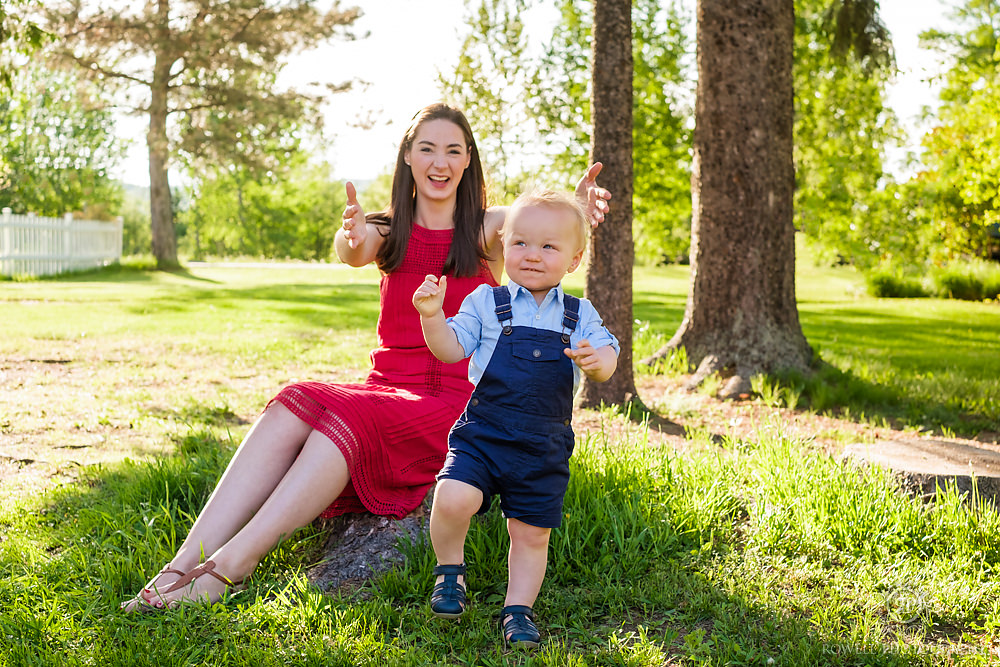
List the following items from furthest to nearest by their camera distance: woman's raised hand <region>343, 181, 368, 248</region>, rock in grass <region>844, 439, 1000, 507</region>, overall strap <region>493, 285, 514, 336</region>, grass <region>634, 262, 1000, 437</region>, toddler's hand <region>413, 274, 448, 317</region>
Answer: grass <region>634, 262, 1000, 437</region>, rock in grass <region>844, 439, 1000, 507</region>, woman's raised hand <region>343, 181, 368, 248</region>, overall strap <region>493, 285, 514, 336</region>, toddler's hand <region>413, 274, 448, 317</region>

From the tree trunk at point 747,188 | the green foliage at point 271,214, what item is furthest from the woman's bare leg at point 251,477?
the green foliage at point 271,214

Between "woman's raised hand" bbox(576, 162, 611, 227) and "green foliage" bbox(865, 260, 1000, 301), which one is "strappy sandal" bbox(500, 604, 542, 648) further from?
"green foliage" bbox(865, 260, 1000, 301)

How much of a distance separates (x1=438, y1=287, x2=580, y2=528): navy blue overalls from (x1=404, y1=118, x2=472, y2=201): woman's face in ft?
3.36

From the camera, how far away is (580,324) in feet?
8.76

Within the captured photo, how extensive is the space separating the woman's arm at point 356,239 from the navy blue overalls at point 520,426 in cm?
84

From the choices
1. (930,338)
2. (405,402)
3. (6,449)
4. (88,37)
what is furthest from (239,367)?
(88,37)

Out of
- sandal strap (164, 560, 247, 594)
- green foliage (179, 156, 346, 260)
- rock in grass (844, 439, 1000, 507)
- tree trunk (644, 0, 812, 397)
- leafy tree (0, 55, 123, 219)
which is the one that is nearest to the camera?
sandal strap (164, 560, 247, 594)

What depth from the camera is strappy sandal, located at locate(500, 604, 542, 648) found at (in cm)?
250

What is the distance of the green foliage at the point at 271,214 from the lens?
5809 centimetres

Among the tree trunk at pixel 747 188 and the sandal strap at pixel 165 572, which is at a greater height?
the tree trunk at pixel 747 188

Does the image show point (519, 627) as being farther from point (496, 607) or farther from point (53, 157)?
point (53, 157)

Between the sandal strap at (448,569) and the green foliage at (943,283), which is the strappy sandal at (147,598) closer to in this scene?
the sandal strap at (448,569)

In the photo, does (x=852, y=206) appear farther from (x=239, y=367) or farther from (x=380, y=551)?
(x=380, y=551)

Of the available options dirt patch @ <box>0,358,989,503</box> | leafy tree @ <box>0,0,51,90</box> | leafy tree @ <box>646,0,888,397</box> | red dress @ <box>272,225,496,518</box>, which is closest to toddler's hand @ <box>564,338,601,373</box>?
red dress @ <box>272,225,496,518</box>
